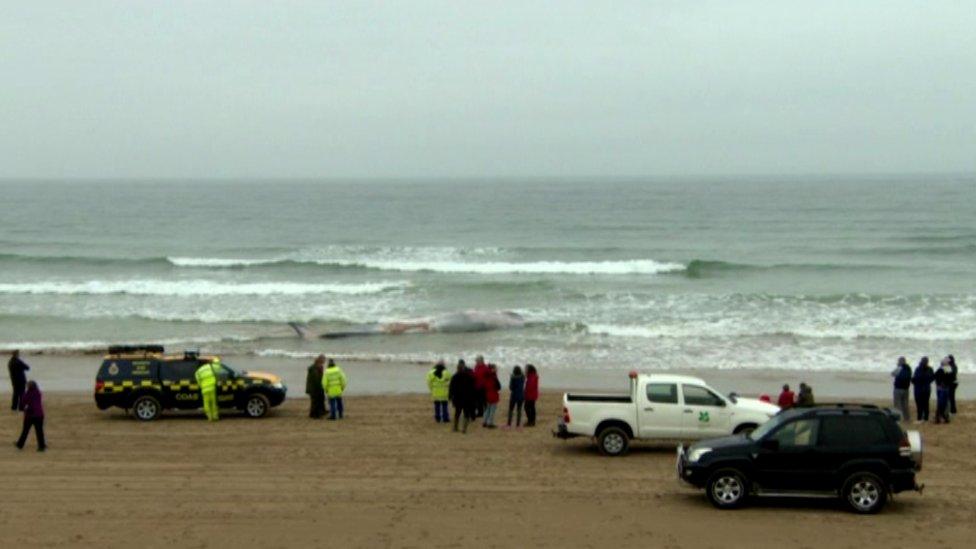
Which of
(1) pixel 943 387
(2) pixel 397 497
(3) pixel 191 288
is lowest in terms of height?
(2) pixel 397 497

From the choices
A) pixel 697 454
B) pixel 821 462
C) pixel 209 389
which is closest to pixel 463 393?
pixel 209 389

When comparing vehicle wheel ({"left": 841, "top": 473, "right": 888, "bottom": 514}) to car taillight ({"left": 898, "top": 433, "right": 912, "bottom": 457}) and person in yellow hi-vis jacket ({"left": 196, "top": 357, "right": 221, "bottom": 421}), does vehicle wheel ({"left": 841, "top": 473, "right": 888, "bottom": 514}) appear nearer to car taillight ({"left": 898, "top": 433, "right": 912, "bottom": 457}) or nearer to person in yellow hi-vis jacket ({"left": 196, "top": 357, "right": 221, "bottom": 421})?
car taillight ({"left": 898, "top": 433, "right": 912, "bottom": 457})

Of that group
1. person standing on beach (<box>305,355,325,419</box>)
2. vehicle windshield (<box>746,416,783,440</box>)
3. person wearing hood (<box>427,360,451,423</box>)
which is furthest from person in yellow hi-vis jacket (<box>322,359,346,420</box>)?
vehicle windshield (<box>746,416,783,440</box>)

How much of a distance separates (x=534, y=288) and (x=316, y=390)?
92.5 feet

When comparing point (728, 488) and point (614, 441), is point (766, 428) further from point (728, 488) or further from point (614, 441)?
point (614, 441)

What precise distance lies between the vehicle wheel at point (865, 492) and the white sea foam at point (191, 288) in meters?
36.0

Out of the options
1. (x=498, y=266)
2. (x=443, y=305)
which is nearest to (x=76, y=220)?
(x=498, y=266)

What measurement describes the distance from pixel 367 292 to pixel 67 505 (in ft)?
114

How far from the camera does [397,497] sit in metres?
14.6

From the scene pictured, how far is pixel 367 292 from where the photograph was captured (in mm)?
48656

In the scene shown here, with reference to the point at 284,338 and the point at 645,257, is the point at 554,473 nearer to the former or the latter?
the point at 284,338

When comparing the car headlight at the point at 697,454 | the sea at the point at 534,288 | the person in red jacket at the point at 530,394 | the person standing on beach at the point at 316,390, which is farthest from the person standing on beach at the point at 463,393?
the sea at the point at 534,288

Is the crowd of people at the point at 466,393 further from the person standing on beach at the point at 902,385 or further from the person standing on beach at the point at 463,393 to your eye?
the person standing on beach at the point at 902,385

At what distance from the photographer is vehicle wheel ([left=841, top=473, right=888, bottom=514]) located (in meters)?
14.0
